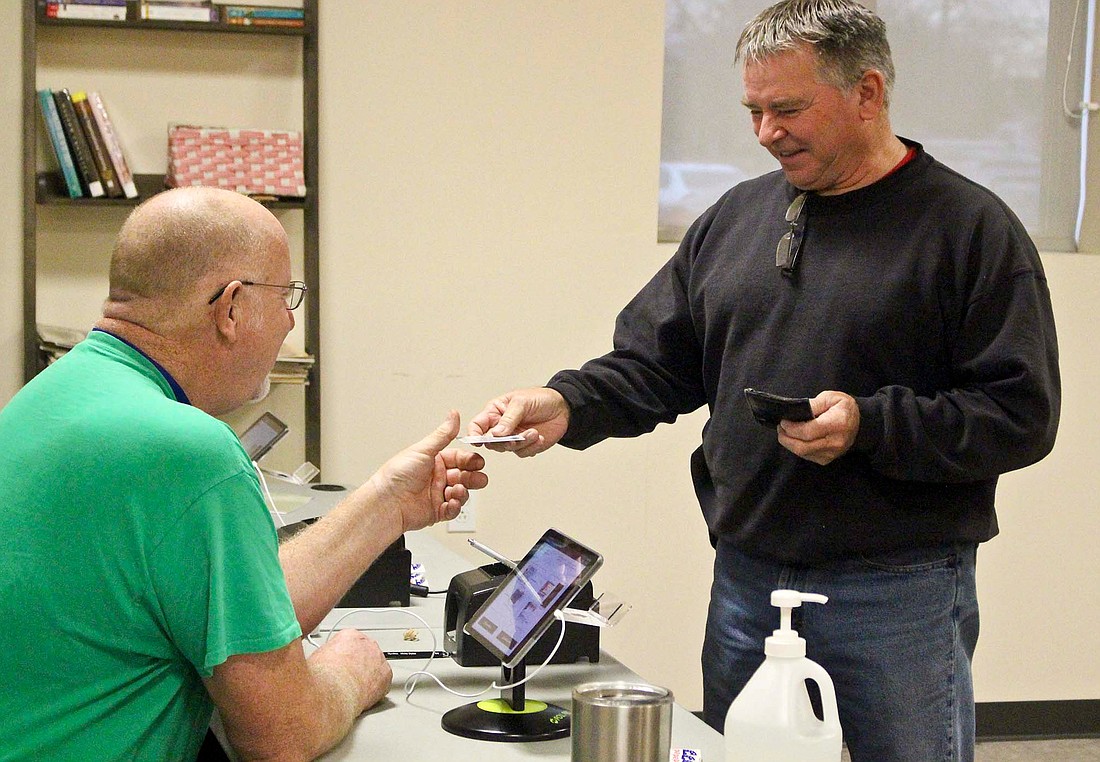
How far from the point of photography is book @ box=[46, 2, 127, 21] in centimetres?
323

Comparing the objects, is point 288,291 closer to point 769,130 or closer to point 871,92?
point 769,130

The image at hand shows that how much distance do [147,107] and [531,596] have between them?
7.87 ft

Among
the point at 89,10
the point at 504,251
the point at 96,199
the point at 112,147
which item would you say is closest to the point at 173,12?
the point at 89,10

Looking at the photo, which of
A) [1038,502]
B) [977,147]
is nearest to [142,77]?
[977,147]

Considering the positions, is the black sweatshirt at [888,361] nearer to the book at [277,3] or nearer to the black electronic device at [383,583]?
the black electronic device at [383,583]

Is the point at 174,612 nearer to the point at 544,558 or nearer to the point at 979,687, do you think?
the point at 544,558

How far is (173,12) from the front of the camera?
10.8 feet

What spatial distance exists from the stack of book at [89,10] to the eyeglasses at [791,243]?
215cm

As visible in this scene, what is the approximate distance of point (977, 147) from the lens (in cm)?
399

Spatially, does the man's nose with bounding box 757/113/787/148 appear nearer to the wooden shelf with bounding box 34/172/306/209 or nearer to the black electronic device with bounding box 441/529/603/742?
the black electronic device with bounding box 441/529/603/742

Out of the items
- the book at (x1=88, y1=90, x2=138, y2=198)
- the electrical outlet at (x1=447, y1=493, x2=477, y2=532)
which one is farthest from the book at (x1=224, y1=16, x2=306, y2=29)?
the electrical outlet at (x1=447, y1=493, x2=477, y2=532)

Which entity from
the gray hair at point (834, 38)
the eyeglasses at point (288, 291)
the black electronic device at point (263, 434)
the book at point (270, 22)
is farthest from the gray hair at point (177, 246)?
the book at point (270, 22)

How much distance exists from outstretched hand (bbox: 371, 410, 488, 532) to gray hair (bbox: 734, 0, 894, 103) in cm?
79

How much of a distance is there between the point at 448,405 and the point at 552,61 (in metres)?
1.09
